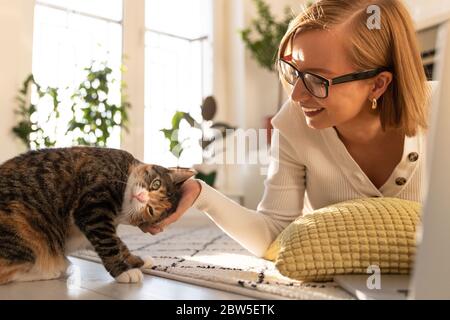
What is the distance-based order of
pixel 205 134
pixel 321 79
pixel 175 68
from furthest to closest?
pixel 175 68 → pixel 205 134 → pixel 321 79

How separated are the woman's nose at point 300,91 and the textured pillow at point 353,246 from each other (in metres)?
0.31

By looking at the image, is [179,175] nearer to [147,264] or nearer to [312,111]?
[147,264]

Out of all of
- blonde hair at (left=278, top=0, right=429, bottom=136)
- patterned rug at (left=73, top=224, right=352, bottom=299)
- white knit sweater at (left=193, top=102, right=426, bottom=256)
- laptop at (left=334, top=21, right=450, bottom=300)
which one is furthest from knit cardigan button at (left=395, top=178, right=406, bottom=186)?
laptop at (left=334, top=21, right=450, bottom=300)

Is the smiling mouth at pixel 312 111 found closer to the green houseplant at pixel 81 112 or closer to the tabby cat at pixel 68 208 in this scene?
the tabby cat at pixel 68 208

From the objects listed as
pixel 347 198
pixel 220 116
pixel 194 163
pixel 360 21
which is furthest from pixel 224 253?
pixel 220 116

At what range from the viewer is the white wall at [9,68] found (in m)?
2.61

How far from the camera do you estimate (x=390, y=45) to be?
1.17 metres

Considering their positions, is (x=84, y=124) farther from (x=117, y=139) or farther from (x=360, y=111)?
(x=360, y=111)

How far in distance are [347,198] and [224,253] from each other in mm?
539

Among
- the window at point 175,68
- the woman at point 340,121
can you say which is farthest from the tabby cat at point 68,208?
the window at point 175,68

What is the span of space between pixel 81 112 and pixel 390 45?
2110 millimetres

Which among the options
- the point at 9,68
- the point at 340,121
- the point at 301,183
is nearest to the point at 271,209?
the point at 301,183

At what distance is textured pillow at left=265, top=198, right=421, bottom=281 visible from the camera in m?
1.03

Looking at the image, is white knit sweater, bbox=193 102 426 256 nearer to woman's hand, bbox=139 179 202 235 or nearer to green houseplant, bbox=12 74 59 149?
woman's hand, bbox=139 179 202 235
